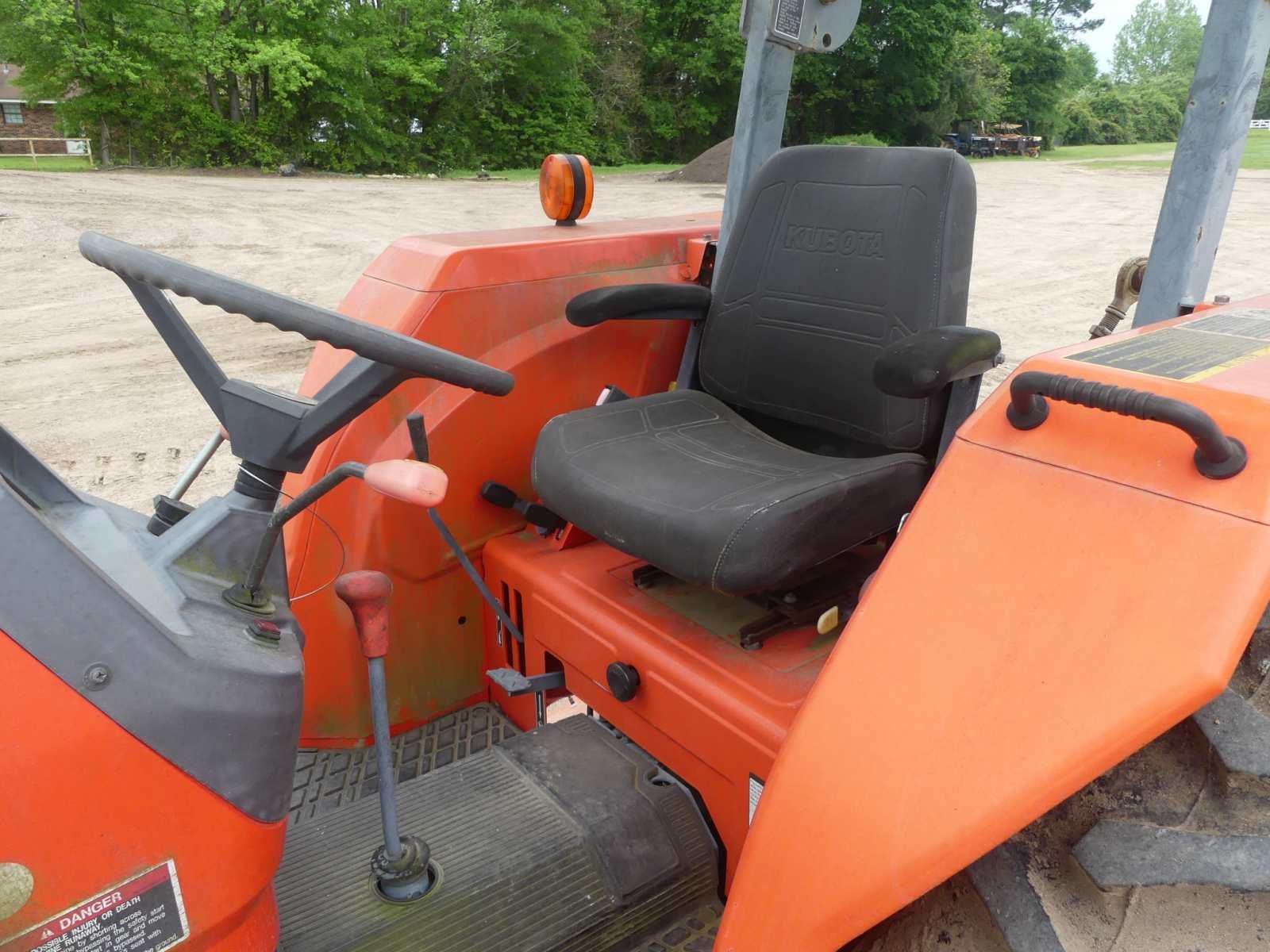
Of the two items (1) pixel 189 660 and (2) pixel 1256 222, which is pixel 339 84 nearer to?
(2) pixel 1256 222

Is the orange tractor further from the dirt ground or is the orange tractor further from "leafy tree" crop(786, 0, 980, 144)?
"leafy tree" crop(786, 0, 980, 144)

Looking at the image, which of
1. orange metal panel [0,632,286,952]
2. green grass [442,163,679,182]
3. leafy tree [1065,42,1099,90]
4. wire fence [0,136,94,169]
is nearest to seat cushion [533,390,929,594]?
orange metal panel [0,632,286,952]

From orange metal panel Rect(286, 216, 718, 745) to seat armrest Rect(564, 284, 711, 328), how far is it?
0.09 metres

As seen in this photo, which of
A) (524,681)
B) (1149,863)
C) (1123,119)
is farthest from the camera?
(1123,119)

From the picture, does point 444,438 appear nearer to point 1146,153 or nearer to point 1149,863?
point 1149,863

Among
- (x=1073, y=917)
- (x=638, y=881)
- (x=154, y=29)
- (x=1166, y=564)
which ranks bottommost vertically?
(x=638, y=881)

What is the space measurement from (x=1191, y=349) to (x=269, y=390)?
93cm

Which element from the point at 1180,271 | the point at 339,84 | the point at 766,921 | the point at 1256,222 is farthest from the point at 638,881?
the point at 339,84

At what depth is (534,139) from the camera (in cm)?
2202

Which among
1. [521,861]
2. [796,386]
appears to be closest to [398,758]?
[521,861]

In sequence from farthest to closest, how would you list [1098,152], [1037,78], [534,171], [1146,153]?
1. [1037,78]
2. [1098,152]
3. [1146,153]
4. [534,171]

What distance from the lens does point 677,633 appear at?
4.70ft

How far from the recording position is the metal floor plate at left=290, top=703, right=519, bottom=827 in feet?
4.95

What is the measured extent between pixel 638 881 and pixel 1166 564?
31.6 inches
